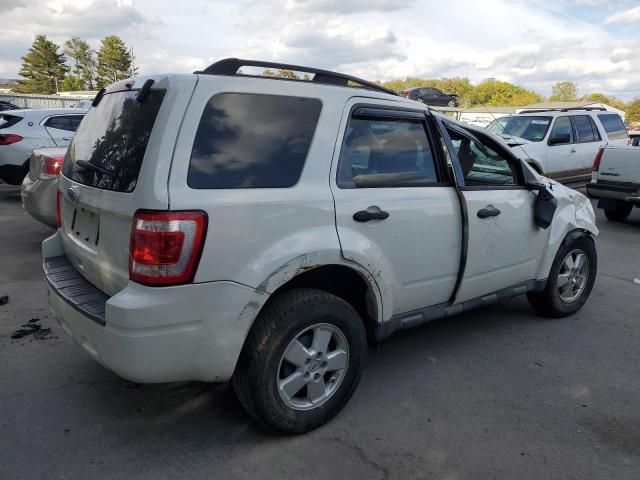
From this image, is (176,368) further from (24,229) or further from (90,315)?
(24,229)

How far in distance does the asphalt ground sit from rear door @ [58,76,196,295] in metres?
0.82

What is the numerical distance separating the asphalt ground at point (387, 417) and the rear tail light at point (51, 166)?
1.90m

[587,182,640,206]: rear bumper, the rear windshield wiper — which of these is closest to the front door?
the rear windshield wiper

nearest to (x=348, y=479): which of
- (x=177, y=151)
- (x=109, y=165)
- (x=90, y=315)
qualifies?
(x=90, y=315)

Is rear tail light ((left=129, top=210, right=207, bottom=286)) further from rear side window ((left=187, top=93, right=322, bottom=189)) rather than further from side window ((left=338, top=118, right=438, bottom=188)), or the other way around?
side window ((left=338, top=118, right=438, bottom=188))

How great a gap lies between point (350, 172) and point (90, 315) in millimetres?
1516

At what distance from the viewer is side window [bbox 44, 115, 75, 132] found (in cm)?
949

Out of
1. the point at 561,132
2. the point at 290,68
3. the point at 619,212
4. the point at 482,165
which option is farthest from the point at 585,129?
the point at 290,68

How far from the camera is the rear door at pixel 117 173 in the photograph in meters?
2.39

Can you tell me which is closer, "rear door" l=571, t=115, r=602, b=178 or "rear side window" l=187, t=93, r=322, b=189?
"rear side window" l=187, t=93, r=322, b=189

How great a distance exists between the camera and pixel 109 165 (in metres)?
2.71

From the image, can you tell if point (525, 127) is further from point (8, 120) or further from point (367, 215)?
point (8, 120)

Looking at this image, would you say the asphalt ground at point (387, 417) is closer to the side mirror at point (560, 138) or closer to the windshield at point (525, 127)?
the side mirror at point (560, 138)

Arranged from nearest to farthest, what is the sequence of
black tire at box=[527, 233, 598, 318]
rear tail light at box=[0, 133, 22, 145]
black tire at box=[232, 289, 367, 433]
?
black tire at box=[232, 289, 367, 433] < black tire at box=[527, 233, 598, 318] < rear tail light at box=[0, 133, 22, 145]
